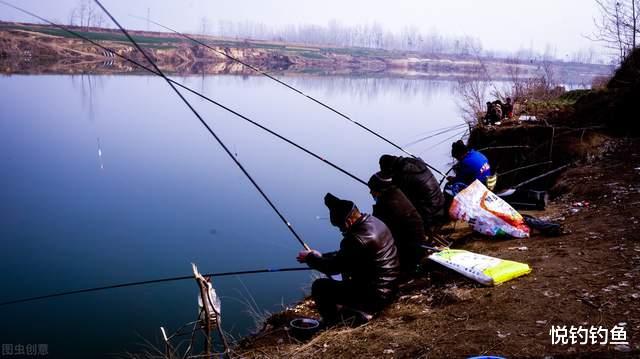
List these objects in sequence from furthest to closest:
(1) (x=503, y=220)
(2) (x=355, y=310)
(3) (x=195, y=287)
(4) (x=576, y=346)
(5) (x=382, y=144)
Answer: (5) (x=382, y=144), (3) (x=195, y=287), (1) (x=503, y=220), (2) (x=355, y=310), (4) (x=576, y=346)

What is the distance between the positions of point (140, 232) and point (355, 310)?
7136mm

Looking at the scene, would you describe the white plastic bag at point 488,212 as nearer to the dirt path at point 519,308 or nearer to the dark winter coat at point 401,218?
the dirt path at point 519,308

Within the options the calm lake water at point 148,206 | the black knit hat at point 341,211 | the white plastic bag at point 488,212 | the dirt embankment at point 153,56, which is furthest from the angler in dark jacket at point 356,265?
the dirt embankment at point 153,56

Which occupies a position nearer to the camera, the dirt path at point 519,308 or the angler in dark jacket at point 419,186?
the dirt path at point 519,308

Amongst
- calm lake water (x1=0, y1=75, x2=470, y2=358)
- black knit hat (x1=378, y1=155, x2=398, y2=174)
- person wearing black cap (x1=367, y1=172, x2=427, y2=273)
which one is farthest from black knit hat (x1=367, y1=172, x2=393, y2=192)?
calm lake water (x1=0, y1=75, x2=470, y2=358)

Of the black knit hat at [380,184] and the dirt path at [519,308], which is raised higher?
the black knit hat at [380,184]

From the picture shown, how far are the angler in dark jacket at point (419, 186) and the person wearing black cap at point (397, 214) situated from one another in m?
0.72

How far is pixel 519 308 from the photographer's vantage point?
4.30m

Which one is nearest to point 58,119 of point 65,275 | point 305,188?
point 305,188

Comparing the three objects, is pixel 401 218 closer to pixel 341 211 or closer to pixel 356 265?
pixel 356 265

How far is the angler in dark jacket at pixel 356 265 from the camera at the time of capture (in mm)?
4473

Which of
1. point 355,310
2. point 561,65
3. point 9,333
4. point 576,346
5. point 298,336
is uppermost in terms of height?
point 561,65

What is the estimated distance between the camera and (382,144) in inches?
781

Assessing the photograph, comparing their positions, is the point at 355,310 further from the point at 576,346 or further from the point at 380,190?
the point at 576,346
